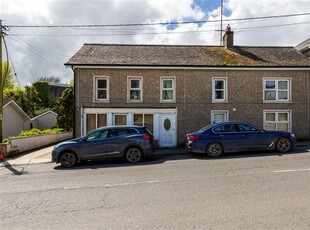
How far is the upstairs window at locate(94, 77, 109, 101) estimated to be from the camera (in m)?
15.2

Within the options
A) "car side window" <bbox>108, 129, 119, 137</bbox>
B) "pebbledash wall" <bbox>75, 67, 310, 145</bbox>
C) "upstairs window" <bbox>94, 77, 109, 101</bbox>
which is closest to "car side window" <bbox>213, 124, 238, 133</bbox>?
"pebbledash wall" <bbox>75, 67, 310, 145</bbox>

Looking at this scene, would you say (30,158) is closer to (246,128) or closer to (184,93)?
(184,93)

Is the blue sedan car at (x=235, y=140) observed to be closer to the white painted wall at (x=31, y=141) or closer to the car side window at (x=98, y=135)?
the car side window at (x=98, y=135)

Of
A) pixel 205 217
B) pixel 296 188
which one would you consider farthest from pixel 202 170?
pixel 205 217

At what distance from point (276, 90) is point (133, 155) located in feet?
33.9

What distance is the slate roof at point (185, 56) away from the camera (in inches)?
597

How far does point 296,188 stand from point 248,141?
5.54 meters

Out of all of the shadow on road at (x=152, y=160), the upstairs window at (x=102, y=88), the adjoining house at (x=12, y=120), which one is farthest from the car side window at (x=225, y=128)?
the adjoining house at (x=12, y=120)

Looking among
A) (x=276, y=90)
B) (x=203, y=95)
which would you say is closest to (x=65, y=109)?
(x=203, y=95)

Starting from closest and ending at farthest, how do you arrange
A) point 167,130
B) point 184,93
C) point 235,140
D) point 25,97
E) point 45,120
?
point 235,140, point 167,130, point 184,93, point 45,120, point 25,97

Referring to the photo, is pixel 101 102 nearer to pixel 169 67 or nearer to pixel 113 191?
pixel 169 67

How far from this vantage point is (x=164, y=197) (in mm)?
5629

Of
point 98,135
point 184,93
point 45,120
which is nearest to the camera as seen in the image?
point 98,135

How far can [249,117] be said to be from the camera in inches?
Answer: 608
